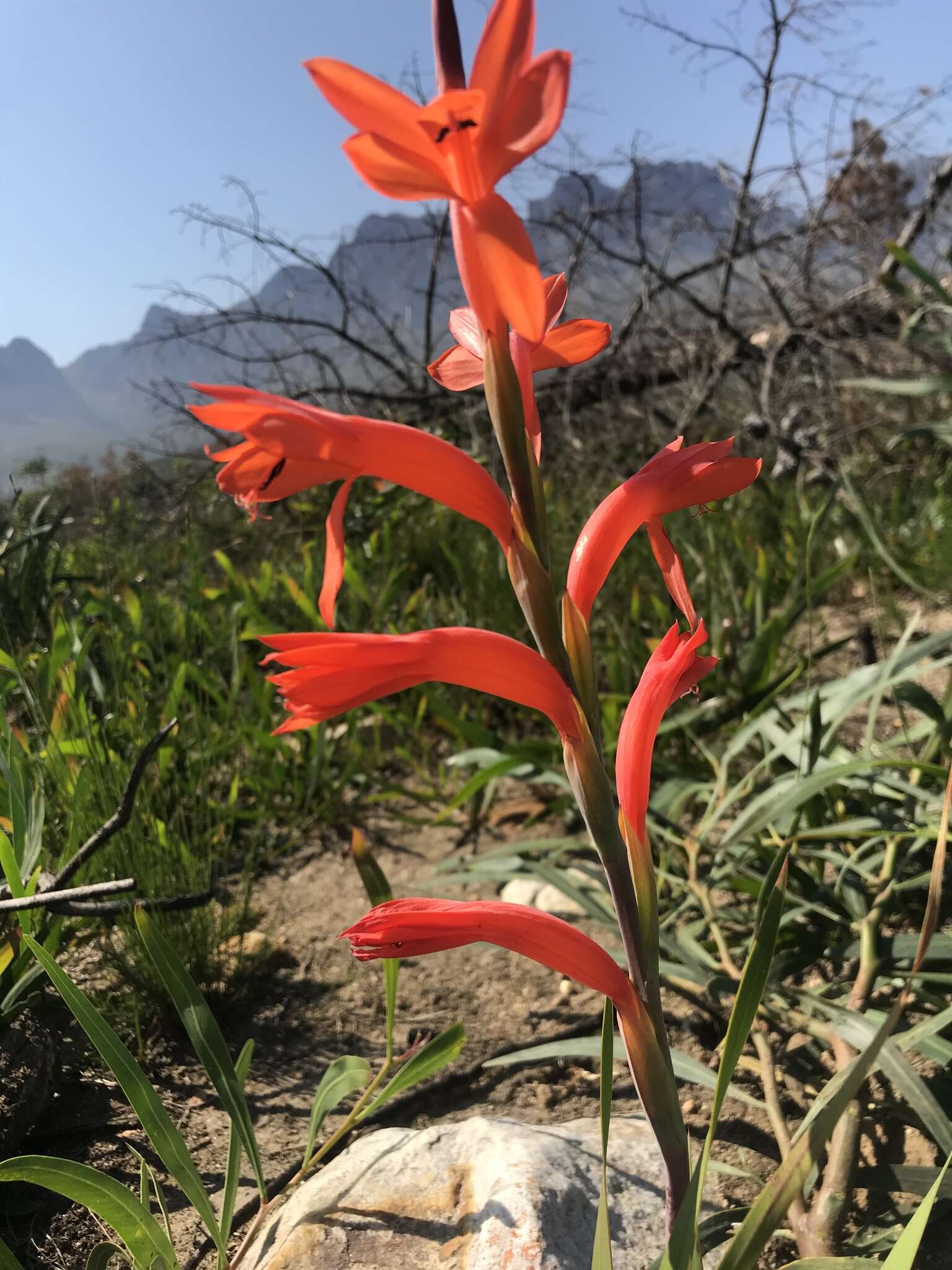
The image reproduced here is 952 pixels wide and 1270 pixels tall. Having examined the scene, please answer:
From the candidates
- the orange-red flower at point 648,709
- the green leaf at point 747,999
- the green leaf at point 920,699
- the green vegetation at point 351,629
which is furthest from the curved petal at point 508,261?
the green leaf at point 920,699

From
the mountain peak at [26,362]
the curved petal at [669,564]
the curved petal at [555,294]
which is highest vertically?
the mountain peak at [26,362]

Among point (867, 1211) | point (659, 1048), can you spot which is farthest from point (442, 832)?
point (659, 1048)

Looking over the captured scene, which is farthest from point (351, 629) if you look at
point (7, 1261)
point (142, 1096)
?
point (7, 1261)

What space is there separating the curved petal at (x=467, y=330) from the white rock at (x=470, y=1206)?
2.31ft

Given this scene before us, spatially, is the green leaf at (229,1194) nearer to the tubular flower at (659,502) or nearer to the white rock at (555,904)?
the tubular flower at (659,502)

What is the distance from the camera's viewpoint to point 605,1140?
0.52 m

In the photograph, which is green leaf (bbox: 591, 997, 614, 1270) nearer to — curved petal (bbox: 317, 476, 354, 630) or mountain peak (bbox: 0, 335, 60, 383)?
curved petal (bbox: 317, 476, 354, 630)

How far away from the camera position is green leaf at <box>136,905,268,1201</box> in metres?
0.77

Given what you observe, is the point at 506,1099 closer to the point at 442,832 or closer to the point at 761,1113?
the point at 761,1113

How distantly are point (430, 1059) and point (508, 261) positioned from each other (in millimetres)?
764

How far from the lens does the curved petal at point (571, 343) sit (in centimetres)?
56

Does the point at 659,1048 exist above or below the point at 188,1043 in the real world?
above

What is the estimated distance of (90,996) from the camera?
1.11 metres

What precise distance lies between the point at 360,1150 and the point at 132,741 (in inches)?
34.6
